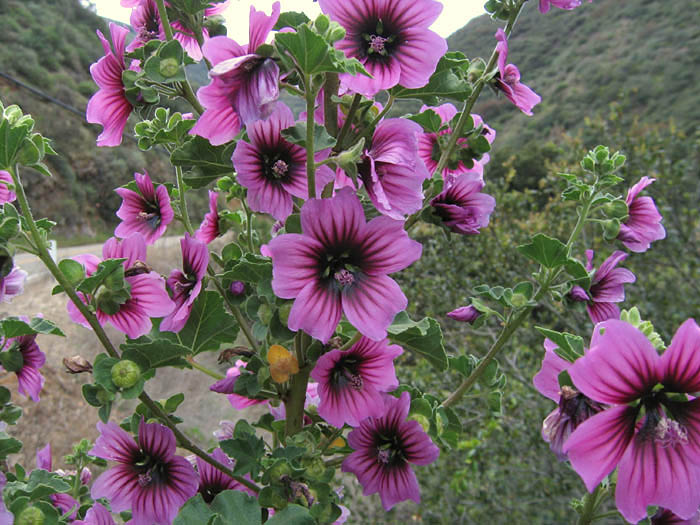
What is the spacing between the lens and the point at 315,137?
0.64m

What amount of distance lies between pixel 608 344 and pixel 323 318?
332 mm

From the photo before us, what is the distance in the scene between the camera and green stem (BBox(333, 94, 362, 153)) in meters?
0.68

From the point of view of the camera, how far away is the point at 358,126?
2.42ft

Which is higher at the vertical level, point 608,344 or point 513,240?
point 608,344

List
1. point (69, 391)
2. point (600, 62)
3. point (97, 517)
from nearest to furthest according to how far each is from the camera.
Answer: point (97, 517) → point (69, 391) → point (600, 62)

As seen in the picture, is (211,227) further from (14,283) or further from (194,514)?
(194,514)

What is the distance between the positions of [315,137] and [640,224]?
0.79 m

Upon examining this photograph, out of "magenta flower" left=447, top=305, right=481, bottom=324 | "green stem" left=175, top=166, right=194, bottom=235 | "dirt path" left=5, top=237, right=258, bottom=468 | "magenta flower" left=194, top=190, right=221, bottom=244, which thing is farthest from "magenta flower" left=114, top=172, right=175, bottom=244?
"dirt path" left=5, top=237, right=258, bottom=468

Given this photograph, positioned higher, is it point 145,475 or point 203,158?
point 203,158

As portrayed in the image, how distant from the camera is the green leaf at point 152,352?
2.30ft

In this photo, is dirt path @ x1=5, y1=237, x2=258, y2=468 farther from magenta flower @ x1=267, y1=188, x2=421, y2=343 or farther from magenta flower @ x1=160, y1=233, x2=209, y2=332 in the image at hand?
magenta flower @ x1=267, y1=188, x2=421, y2=343

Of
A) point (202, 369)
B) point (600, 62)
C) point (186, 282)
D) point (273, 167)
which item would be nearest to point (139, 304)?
point (186, 282)

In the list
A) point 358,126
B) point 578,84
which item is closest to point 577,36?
point 578,84

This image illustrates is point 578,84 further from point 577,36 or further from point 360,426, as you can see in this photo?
point 360,426
